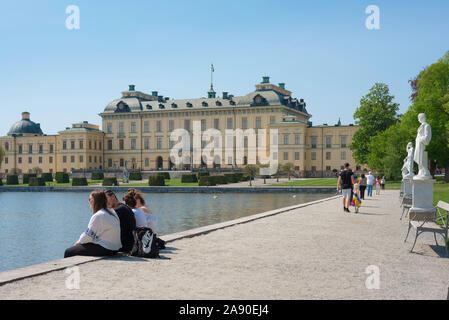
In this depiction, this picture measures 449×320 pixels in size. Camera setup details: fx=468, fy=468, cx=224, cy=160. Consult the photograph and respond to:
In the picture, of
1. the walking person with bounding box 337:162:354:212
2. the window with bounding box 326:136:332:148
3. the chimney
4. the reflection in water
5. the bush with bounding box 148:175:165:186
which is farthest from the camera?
the chimney

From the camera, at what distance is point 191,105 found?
76.6 metres

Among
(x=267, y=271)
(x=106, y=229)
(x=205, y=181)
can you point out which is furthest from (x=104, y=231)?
(x=205, y=181)

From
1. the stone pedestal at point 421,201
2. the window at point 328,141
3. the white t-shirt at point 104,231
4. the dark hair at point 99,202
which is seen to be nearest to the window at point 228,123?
the window at point 328,141

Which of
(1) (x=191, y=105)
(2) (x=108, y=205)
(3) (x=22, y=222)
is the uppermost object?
(1) (x=191, y=105)

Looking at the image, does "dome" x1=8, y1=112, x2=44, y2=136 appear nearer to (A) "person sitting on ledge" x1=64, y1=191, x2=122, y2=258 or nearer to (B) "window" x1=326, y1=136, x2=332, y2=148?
(B) "window" x1=326, y1=136, x2=332, y2=148

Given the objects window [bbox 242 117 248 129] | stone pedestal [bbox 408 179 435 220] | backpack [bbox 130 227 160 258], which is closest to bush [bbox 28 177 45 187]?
window [bbox 242 117 248 129]

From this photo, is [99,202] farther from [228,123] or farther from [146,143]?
[146,143]

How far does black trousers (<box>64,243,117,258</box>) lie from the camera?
7.14 m

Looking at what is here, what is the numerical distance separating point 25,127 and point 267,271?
3528 inches

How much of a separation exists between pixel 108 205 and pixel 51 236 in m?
8.73

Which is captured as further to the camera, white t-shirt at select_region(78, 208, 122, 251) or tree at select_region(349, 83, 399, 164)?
tree at select_region(349, 83, 399, 164)
